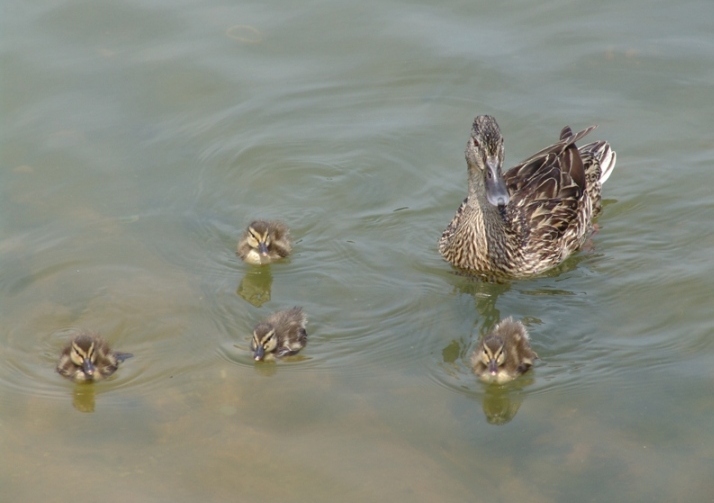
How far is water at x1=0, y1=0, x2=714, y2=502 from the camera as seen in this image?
493 cm

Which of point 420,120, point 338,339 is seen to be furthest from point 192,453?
point 420,120

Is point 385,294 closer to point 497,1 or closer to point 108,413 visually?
point 108,413

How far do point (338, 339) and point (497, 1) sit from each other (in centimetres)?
412

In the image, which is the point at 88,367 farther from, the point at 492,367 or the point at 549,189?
the point at 549,189

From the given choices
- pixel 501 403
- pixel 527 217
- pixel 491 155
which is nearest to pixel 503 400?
pixel 501 403

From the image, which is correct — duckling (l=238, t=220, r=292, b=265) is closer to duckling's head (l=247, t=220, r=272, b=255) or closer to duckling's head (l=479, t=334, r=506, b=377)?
duckling's head (l=247, t=220, r=272, b=255)

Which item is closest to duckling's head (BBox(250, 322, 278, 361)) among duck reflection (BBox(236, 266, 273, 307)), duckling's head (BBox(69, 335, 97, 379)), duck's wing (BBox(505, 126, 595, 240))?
duck reflection (BBox(236, 266, 273, 307))

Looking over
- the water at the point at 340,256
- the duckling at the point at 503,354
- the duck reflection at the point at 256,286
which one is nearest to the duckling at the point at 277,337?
the water at the point at 340,256

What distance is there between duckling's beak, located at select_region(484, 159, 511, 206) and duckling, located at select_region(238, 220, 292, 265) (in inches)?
51.1

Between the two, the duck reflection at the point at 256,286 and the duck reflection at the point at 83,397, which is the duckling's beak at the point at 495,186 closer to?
the duck reflection at the point at 256,286

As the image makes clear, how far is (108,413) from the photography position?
17.2 feet

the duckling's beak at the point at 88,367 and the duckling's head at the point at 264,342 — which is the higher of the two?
the duckling's head at the point at 264,342

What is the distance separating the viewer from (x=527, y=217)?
650cm

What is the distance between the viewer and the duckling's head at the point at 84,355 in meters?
5.28
